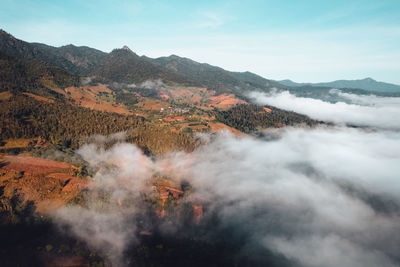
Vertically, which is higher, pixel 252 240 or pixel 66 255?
pixel 66 255

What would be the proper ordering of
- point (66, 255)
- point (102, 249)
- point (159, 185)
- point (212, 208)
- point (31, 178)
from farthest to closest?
point (212, 208) < point (159, 185) < point (31, 178) < point (102, 249) < point (66, 255)

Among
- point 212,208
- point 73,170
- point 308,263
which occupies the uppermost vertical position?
point 73,170

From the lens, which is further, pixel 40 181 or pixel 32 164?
pixel 32 164

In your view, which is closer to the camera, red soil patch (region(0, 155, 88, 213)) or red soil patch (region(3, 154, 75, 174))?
red soil patch (region(0, 155, 88, 213))

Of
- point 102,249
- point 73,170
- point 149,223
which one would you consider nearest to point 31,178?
point 73,170

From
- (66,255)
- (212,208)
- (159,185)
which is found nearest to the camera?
(66,255)

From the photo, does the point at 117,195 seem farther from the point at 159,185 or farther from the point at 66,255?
the point at 66,255

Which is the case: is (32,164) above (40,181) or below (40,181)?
above

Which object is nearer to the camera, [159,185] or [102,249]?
[102,249]

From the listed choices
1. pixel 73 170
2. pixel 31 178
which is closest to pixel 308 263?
pixel 73 170

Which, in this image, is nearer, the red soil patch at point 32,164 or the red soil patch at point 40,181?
the red soil patch at point 40,181
